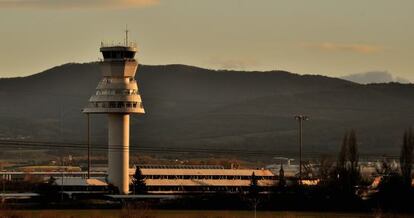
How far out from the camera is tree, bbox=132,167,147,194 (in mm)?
151525

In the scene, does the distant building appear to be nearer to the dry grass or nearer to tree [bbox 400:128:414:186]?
tree [bbox 400:128:414:186]

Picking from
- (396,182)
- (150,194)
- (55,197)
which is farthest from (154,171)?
(396,182)

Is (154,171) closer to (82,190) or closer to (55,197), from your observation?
(82,190)

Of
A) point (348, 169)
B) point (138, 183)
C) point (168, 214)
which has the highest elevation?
point (348, 169)

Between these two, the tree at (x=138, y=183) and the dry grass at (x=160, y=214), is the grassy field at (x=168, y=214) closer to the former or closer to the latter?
the dry grass at (x=160, y=214)

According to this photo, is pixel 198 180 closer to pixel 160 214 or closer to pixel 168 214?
pixel 168 214

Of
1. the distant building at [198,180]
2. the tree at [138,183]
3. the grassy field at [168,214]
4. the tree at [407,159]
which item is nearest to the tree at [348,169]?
the tree at [407,159]

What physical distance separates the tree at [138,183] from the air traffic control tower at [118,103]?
209 cm

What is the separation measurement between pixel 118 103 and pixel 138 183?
10774 millimetres

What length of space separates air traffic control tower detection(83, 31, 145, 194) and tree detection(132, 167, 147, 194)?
6.84ft

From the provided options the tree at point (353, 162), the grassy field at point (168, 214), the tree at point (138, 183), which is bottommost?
the grassy field at point (168, 214)

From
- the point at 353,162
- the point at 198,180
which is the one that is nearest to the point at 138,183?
the point at 198,180

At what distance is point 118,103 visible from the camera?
14825cm

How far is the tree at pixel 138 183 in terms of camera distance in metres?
152
